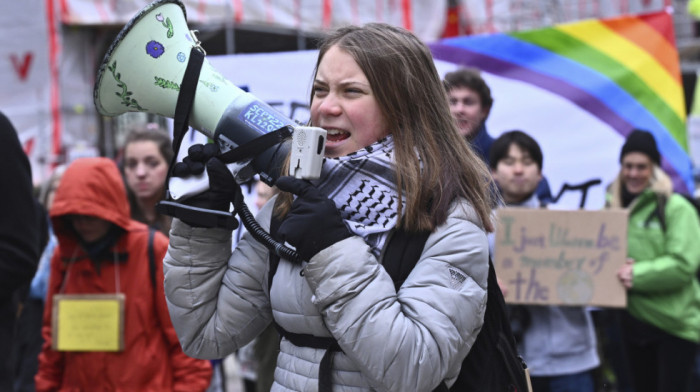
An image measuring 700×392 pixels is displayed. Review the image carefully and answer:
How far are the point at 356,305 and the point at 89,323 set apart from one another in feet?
6.29

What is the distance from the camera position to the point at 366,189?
2.09 metres

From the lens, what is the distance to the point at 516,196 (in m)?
4.46

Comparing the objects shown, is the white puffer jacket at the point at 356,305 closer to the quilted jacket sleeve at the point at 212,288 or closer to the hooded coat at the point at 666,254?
the quilted jacket sleeve at the point at 212,288

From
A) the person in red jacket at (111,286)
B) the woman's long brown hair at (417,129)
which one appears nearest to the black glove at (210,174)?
the woman's long brown hair at (417,129)

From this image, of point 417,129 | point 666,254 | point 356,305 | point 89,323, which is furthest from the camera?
point 666,254

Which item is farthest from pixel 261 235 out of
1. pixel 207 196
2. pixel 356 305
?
pixel 356 305

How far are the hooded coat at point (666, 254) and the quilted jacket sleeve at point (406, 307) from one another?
123 inches

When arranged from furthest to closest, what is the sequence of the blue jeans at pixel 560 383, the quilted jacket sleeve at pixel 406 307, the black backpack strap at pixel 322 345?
1. the blue jeans at pixel 560 383
2. the black backpack strap at pixel 322 345
3. the quilted jacket sleeve at pixel 406 307

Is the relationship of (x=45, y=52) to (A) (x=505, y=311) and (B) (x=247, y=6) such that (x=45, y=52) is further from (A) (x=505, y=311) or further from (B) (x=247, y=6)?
(A) (x=505, y=311)

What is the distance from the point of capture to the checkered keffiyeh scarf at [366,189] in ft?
6.82

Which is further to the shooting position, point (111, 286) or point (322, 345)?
point (111, 286)

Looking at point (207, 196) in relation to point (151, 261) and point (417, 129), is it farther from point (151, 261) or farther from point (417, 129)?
point (151, 261)

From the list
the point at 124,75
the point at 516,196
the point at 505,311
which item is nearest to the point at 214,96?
the point at 124,75

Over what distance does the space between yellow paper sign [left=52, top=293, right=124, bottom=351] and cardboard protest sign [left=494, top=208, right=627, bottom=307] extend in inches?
68.5
